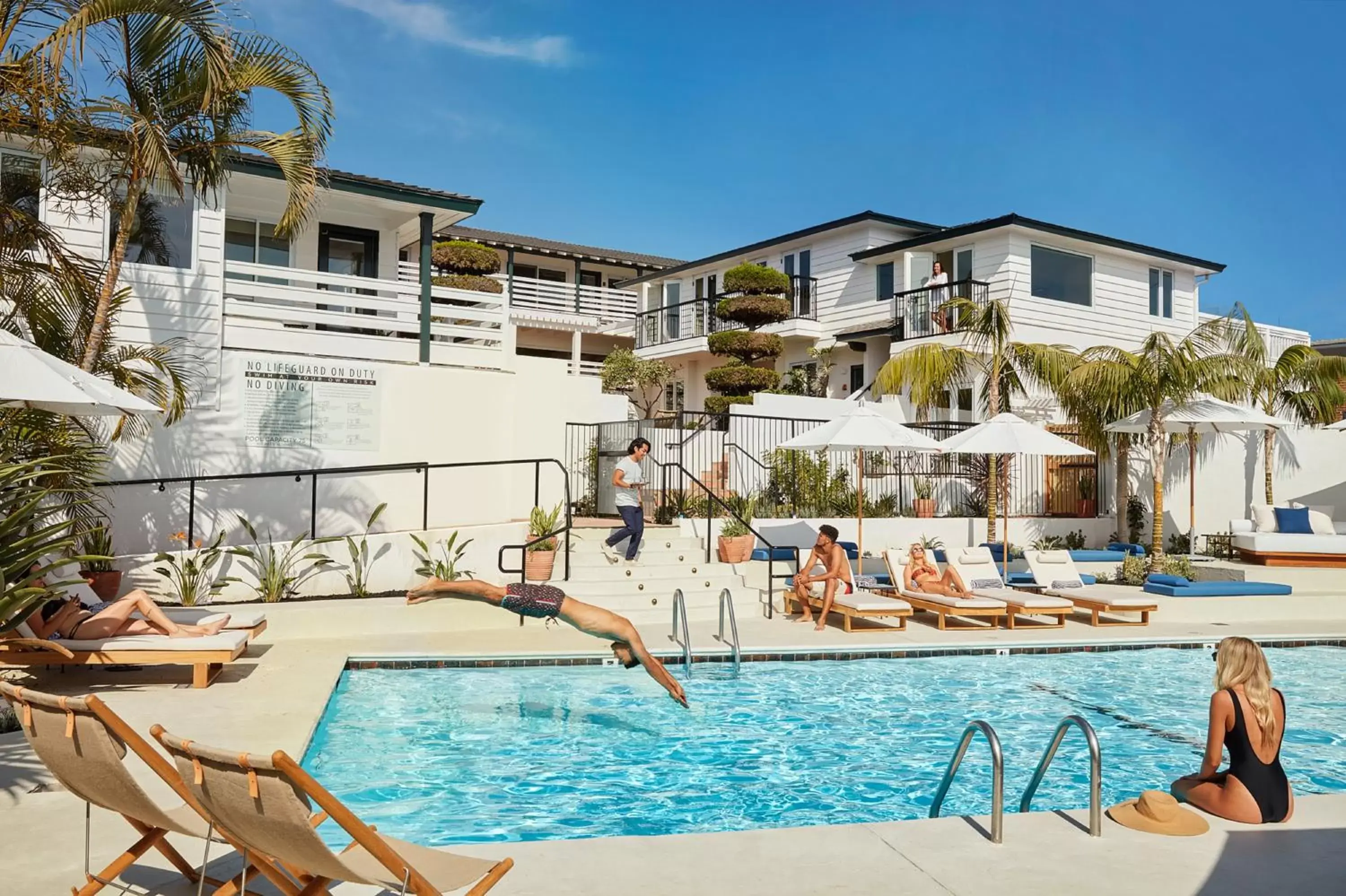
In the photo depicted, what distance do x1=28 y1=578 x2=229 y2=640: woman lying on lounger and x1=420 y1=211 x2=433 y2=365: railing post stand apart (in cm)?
785

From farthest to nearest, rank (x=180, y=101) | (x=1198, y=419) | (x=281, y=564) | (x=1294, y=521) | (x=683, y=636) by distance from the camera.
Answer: (x=1294, y=521) → (x=1198, y=419) → (x=281, y=564) → (x=683, y=636) → (x=180, y=101)

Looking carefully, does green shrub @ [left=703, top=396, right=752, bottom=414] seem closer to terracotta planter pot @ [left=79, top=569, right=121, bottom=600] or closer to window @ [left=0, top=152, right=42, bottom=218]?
window @ [left=0, top=152, right=42, bottom=218]

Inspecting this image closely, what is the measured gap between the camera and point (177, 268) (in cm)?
1409

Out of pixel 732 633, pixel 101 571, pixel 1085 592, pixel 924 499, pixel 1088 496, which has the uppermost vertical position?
pixel 1088 496

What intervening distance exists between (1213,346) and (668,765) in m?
14.8

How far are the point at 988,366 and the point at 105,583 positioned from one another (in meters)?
16.1

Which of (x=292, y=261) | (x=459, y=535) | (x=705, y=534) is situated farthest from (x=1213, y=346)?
(x=292, y=261)

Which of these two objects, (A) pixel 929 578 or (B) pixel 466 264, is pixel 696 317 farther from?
(A) pixel 929 578

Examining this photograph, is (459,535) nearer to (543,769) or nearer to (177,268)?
(177,268)

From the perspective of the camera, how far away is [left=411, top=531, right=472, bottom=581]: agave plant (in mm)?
12508

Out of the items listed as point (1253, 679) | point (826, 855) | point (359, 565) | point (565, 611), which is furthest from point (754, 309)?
point (826, 855)

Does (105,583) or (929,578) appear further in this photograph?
(929,578)

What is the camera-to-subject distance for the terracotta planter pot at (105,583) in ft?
35.3

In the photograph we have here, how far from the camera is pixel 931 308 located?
24.9 meters
